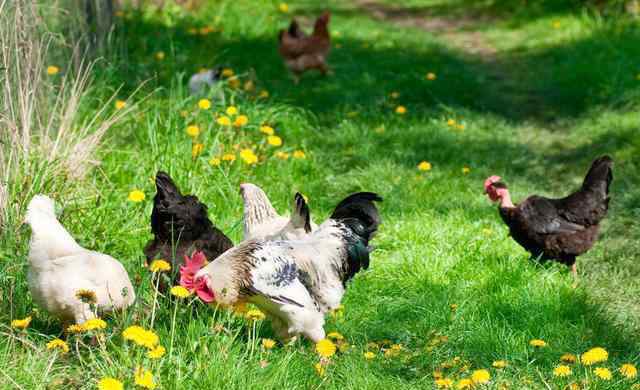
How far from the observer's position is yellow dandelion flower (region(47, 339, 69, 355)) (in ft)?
12.3

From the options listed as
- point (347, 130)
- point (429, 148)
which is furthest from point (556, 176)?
point (347, 130)

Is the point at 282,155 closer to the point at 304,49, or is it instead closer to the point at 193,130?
the point at 193,130

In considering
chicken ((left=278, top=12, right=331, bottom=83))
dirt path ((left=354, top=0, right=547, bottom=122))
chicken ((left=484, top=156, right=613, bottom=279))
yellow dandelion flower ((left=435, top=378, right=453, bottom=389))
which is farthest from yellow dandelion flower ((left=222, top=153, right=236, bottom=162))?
dirt path ((left=354, top=0, right=547, bottom=122))

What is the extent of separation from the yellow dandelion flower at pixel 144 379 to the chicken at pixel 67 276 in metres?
0.44

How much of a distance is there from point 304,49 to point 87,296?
6399 millimetres

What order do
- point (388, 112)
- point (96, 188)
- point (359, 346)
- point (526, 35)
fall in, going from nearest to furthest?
point (359, 346), point (96, 188), point (388, 112), point (526, 35)

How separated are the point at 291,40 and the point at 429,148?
266 cm

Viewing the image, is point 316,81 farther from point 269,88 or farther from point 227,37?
point 227,37

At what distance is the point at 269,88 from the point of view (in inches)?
372

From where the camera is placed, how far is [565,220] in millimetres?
5672

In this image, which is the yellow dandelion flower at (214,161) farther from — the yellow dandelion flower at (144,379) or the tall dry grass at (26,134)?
the yellow dandelion flower at (144,379)

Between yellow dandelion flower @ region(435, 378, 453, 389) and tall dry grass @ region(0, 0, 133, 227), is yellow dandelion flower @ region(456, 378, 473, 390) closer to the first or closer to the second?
yellow dandelion flower @ region(435, 378, 453, 389)

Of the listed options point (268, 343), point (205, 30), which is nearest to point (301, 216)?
point (268, 343)

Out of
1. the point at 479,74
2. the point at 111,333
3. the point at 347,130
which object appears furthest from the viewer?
the point at 479,74
